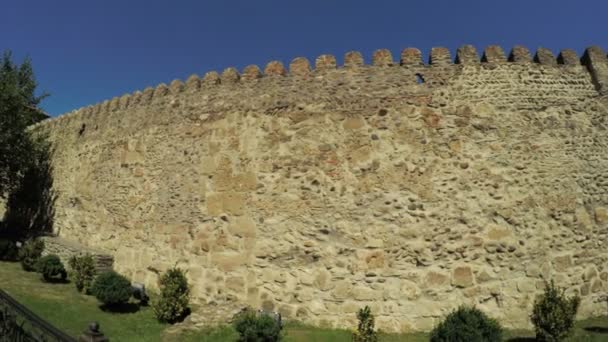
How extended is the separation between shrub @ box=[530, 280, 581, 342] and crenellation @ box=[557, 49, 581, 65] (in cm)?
629

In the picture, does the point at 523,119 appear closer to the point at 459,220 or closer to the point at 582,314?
the point at 459,220

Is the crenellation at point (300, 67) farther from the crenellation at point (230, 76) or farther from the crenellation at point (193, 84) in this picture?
the crenellation at point (193, 84)

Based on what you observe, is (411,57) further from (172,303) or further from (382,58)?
(172,303)

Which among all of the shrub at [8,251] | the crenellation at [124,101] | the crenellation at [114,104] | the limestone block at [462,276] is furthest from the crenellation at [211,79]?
the shrub at [8,251]

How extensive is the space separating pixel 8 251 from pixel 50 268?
4.71m

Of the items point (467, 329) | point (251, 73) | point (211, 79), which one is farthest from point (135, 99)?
point (467, 329)

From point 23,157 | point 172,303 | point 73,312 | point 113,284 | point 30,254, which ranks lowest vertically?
point 73,312

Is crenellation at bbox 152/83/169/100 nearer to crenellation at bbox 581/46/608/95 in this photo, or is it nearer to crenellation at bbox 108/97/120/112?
crenellation at bbox 108/97/120/112

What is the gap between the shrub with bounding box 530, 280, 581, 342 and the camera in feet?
30.2

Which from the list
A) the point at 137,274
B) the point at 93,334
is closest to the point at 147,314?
the point at 137,274

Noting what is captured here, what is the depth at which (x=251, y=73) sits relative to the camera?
43.0 feet

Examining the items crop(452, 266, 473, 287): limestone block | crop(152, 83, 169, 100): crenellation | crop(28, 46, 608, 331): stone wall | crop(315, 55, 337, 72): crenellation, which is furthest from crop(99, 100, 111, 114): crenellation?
crop(452, 266, 473, 287): limestone block

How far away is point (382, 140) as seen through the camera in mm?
11461

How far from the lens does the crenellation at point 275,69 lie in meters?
12.7
